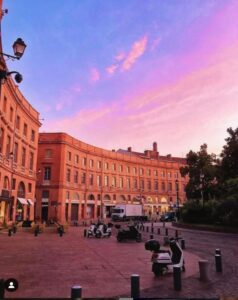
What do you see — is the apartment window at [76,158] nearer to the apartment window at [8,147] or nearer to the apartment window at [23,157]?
the apartment window at [23,157]

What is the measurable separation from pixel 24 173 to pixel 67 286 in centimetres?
3135

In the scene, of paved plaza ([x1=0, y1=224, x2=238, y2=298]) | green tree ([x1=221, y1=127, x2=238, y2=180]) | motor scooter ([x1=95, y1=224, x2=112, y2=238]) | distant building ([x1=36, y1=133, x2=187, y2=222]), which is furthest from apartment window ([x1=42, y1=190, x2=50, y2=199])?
paved plaza ([x1=0, y1=224, x2=238, y2=298])

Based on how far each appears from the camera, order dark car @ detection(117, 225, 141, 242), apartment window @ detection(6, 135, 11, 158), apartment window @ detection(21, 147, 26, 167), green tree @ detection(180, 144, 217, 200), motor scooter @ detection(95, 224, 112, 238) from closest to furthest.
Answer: dark car @ detection(117, 225, 141, 242) → motor scooter @ detection(95, 224, 112, 238) → apartment window @ detection(6, 135, 11, 158) → apartment window @ detection(21, 147, 26, 167) → green tree @ detection(180, 144, 217, 200)

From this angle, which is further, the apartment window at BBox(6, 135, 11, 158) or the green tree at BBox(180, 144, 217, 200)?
the green tree at BBox(180, 144, 217, 200)

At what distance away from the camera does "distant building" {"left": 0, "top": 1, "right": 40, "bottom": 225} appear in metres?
30.6

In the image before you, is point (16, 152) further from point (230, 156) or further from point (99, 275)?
point (99, 275)

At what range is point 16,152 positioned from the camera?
35.7 meters

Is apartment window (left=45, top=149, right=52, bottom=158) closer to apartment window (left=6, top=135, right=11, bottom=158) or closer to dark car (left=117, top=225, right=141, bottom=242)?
apartment window (left=6, top=135, right=11, bottom=158)

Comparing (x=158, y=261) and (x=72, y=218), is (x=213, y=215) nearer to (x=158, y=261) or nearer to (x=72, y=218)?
(x=158, y=261)

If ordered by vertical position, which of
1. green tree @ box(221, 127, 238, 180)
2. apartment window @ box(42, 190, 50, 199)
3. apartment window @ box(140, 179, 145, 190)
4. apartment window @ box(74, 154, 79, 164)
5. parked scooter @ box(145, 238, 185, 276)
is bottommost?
parked scooter @ box(145, 238, 185, 276)

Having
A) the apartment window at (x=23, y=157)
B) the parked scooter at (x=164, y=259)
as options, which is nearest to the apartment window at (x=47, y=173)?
the apartment window at (x=23, y=157)

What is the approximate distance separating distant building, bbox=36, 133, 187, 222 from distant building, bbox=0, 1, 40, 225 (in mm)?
14896

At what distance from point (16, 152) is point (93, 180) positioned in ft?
115

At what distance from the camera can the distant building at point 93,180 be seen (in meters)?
58.2
